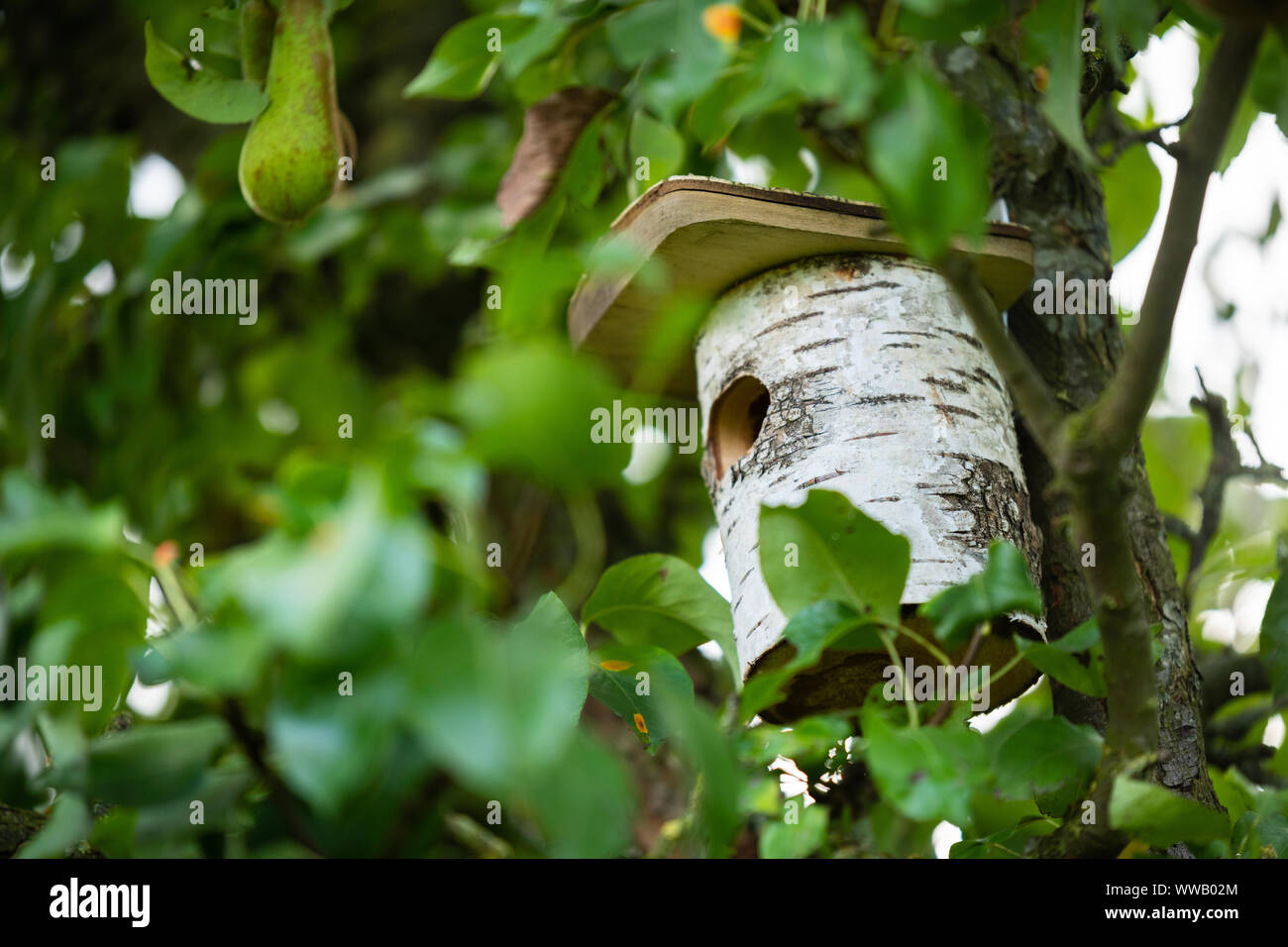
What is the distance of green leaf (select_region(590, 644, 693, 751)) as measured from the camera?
855mm

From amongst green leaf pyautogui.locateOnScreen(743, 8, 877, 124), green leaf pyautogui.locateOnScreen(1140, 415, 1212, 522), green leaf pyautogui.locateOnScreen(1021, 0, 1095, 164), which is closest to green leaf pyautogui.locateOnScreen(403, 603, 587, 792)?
green leaf pyautogui.locateOnScreen(743, 8, 877, 124)

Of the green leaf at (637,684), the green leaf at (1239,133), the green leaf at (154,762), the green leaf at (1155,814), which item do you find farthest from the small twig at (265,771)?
the green leaf at (1239,133)

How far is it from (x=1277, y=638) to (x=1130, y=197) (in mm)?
702

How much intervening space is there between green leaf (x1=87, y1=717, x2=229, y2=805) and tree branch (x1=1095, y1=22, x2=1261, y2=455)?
523mm

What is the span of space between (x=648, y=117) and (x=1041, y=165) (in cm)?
45

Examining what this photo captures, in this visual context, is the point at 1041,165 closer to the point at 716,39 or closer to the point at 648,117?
the point at 648,117

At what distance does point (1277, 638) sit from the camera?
99cm

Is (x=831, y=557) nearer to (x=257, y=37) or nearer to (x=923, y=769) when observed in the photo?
(x=923, y=769)

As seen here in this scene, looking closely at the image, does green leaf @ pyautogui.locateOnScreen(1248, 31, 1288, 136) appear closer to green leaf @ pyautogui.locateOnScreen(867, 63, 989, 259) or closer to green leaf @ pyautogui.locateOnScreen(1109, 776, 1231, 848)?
green leaf @ pyautogui.locateOnScreen(867, 63, 989, 259)

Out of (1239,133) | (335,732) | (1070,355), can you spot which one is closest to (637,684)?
(335,732)

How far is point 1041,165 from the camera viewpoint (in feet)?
4.23

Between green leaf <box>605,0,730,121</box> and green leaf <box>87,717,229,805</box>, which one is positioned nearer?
green leaf <box>87,717,229,805</box>

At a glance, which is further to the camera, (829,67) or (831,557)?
(831,557)
